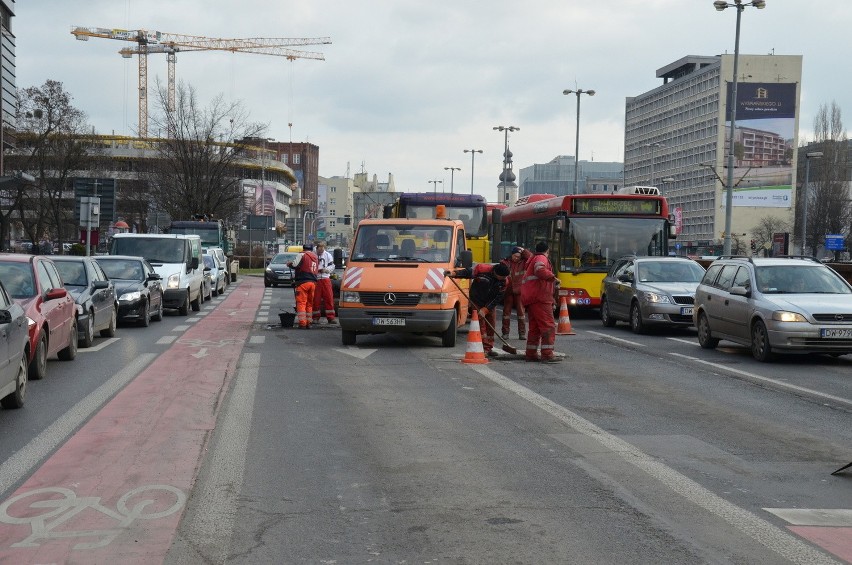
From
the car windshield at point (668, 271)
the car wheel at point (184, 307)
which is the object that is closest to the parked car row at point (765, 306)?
the car windshield at point (668, 271)

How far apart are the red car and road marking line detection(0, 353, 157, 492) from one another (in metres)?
0.89

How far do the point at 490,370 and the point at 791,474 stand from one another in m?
6.99

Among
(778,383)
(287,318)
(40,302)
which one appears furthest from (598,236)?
(40,302)

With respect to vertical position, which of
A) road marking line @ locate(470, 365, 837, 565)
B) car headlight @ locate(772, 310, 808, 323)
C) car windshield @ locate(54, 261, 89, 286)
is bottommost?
road marking line @ locate(470, 365, 837, 565)

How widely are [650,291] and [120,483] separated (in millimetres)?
16425

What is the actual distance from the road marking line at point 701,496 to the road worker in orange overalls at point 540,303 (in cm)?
433

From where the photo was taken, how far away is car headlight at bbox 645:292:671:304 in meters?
21.8

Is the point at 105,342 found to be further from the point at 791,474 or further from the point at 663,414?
the point at 791,474

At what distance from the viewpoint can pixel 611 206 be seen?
1039 inches

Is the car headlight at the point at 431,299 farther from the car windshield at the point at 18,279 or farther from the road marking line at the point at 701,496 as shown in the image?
the road marking line at the point at 701,496

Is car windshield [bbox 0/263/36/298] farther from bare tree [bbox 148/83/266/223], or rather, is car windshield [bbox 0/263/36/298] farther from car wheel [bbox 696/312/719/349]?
bare tree [bbox 148/83/266/223]

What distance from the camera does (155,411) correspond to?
33.9 feet

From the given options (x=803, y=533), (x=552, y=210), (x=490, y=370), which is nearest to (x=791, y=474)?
(x=803, y=533)

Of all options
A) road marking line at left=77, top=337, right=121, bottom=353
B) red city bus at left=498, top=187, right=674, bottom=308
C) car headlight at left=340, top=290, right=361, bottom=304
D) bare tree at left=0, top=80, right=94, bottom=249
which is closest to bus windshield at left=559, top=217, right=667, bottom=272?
red city bus at left=498, top=187, right=674, bottom=308
